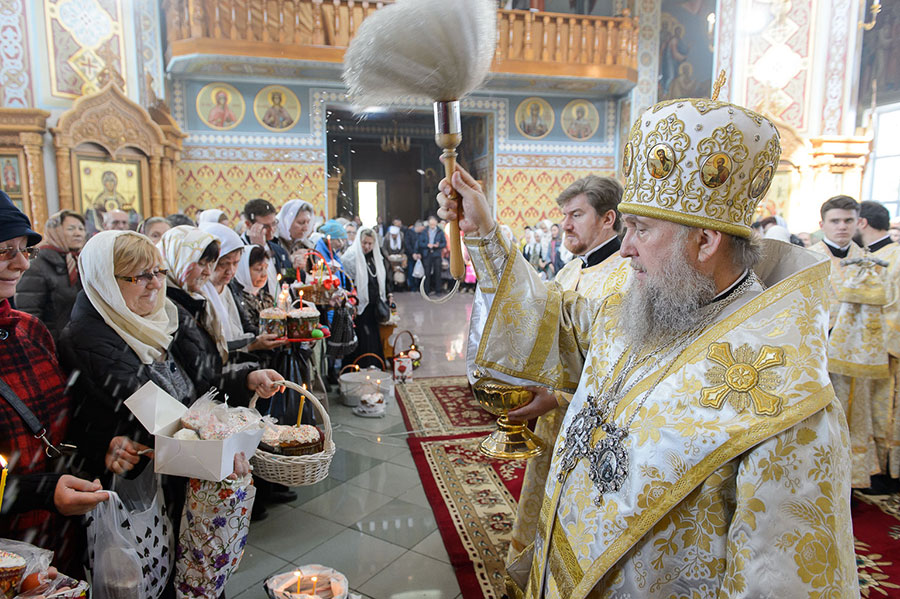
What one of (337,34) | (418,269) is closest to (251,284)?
(337,34)

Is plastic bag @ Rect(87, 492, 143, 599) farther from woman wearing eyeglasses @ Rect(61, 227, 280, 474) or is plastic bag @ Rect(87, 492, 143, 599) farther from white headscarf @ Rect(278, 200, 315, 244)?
white headscarf @ Rect(278, 200, 315, 244)

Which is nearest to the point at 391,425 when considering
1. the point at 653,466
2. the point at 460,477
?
the point at 460,477

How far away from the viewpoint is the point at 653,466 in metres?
1.12

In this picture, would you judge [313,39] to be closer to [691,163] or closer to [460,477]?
[460,477]

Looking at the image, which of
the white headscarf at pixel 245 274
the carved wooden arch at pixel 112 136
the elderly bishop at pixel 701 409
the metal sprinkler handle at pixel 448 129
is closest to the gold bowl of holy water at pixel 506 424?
the elderly bishop at pixel 701 409

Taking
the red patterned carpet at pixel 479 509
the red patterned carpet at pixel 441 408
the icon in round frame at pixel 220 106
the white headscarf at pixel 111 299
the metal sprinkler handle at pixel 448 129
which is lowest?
the red patterned carpet at pixel 441 408

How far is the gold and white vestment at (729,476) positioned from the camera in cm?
97

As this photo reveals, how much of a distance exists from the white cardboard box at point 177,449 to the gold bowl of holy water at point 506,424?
82 centimetres

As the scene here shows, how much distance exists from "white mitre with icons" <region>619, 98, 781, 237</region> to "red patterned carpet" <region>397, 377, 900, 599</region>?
78.9 inches

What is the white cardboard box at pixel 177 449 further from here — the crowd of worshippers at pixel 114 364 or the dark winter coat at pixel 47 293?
the dark winter coat at pixel 47 293

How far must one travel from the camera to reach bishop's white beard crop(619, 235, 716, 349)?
1.23 metres

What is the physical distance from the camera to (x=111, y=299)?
1.99 metres

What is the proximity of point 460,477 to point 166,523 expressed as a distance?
209cm

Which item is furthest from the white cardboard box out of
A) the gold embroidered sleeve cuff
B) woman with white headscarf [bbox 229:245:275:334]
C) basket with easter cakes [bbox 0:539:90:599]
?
woman with white headscarf [bbox 229:245:275:334]
